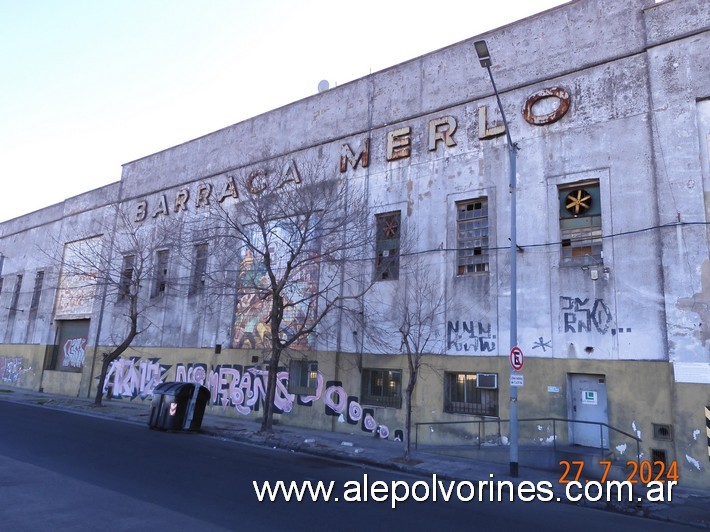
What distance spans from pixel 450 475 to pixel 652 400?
16.9 feet

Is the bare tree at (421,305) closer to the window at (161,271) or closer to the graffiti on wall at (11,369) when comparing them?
the window at (161,271)

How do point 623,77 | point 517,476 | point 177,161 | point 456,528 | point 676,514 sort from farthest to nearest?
point 177,161 → point 623,77 → point 517,476 → point 676,514 → point 456,528

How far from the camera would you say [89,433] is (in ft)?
47.0

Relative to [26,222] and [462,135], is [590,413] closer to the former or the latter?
[462,135]

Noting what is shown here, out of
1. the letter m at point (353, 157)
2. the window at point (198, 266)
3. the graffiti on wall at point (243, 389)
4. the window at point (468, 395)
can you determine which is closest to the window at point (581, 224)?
the window at point (468, 395)

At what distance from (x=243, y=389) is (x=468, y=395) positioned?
31.3ft

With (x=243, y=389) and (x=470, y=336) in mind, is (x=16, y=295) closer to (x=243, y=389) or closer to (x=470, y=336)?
(x=243, y=389)

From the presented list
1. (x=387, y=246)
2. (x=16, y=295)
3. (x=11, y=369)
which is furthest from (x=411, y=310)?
(x=16, y=295)

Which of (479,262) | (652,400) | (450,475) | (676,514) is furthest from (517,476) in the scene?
(479,262)

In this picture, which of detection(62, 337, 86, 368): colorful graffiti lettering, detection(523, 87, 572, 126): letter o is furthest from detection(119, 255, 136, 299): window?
detection(523, 87, 572, 126): letter o

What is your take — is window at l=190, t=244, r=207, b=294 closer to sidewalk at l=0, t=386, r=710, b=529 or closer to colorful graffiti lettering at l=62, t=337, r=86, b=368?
sidewalk at l=0, t=386, r=710, b=529

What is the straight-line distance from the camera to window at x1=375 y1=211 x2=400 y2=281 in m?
17.4

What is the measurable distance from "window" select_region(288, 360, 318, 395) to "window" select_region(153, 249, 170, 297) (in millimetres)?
9930

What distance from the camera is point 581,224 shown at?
1416 cm
